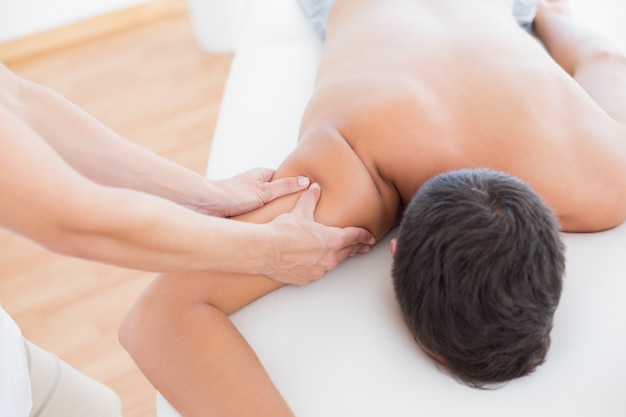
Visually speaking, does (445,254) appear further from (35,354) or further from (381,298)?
(35,354)

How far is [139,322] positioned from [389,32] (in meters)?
0.77

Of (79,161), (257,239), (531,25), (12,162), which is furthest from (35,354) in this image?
(531,25)

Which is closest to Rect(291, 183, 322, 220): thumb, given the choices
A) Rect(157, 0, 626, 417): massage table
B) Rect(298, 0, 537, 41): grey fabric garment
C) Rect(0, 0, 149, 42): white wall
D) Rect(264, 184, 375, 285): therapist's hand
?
Rect(264, 184, 375, 285): therapist's hand

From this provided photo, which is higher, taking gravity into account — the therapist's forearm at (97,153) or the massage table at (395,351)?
the therapist's forearm at (97,153)

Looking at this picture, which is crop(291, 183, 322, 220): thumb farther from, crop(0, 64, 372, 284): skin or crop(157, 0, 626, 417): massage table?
crop(157, 0, 626, 417): massage table

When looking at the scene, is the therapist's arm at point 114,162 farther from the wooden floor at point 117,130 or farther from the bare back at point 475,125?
the wooden floor at point 117,130

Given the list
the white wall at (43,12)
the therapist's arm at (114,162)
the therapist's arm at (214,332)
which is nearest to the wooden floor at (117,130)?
the white wall at (43,12)

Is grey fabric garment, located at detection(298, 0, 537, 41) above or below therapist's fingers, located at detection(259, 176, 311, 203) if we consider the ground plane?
above

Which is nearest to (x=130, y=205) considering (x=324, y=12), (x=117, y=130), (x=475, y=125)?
(x=475, y=125)

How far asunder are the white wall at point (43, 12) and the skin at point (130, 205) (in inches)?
77.1

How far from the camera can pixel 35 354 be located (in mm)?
1249

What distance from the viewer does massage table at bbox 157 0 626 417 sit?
1.10 m

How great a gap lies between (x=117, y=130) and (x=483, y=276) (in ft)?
6.30

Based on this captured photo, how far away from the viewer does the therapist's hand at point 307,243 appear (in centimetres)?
116
